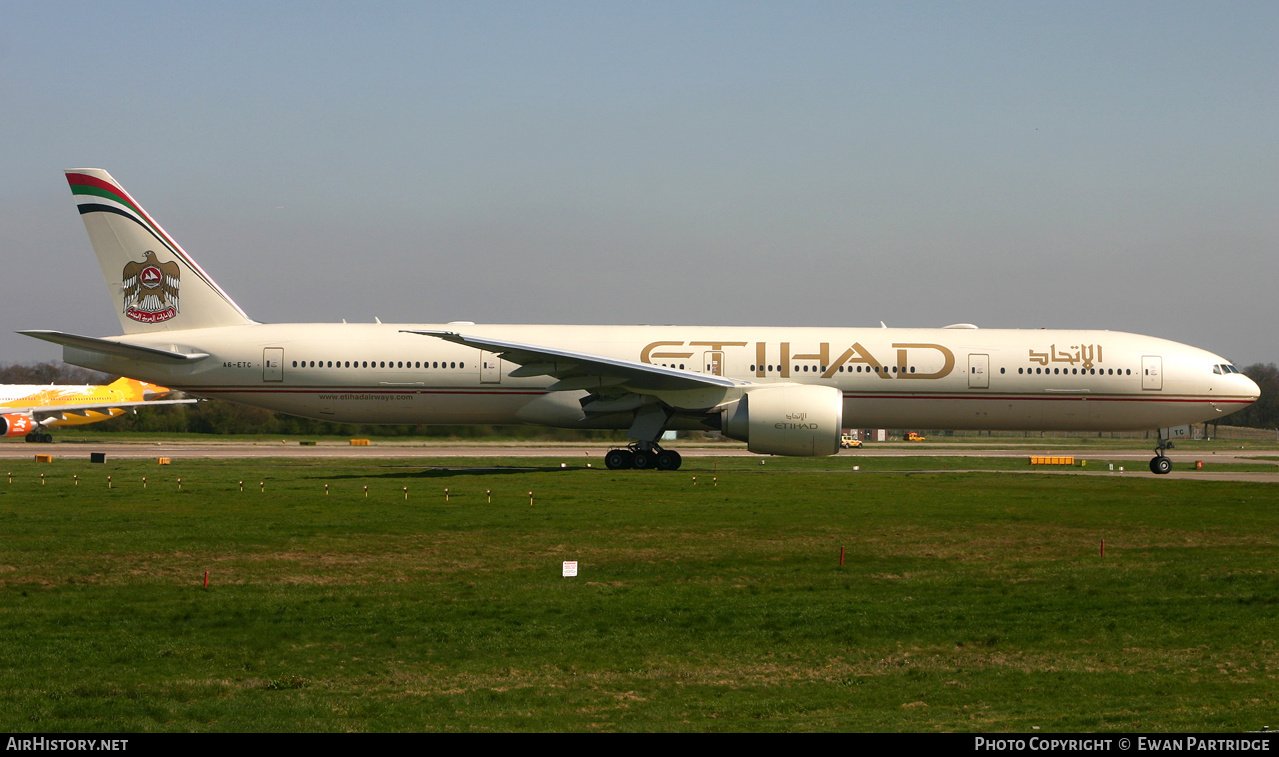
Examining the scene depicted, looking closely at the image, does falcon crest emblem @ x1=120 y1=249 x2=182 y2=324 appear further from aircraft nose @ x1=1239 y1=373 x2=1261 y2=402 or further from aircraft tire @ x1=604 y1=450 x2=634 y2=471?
aircraft nose @ x1=1239 y1=373 x2=1261 y2=402

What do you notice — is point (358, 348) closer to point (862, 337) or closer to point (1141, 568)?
point (862, 337)

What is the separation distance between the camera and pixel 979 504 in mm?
20047

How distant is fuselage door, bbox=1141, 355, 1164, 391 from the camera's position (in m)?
29.1

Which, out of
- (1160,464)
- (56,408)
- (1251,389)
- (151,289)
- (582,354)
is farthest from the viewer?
(56,408)

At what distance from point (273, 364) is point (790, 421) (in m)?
14.1

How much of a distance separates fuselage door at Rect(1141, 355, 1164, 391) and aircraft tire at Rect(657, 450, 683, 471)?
13.4 metres

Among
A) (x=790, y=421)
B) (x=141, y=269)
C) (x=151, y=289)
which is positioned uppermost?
(x=141, y=269)

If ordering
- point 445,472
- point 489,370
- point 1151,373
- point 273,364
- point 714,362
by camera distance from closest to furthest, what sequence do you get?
point 445,472 < point 489,370 < point 273,364 < point 714,362 < point 1151,373

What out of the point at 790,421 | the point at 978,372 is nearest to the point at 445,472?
the point at 790,421

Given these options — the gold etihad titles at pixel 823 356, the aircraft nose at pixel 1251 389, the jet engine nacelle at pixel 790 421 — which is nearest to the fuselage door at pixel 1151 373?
the aircraft nose at pixel 1251 389

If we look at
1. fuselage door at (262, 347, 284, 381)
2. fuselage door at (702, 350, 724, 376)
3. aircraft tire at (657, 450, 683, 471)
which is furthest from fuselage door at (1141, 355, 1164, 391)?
fuselage door at (262, 347, 284, 381)

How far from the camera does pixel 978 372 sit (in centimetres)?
2867

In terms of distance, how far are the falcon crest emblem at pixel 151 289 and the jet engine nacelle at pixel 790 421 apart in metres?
16.3

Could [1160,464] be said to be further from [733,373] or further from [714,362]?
[714,362]
